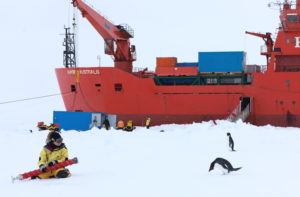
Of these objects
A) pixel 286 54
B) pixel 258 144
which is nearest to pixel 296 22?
pixel 286 54

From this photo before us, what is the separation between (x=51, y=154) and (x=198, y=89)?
826 inches

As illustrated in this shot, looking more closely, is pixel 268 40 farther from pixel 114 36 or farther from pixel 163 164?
pixel 163 164

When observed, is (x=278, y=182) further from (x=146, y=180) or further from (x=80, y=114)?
(x=80, y=114)

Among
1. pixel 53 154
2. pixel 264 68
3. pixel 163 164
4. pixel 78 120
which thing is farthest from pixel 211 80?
pixel 53 154

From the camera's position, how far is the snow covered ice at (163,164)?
8.63 metres

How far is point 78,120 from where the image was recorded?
2909 cm

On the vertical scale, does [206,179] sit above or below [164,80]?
below

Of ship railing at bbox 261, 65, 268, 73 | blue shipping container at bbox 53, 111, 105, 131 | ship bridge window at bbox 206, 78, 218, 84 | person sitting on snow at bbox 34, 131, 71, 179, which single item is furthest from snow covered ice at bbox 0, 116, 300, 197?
ship railing at bbox 261, 65, 268, 73

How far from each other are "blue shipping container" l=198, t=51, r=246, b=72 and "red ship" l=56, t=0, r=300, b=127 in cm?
36

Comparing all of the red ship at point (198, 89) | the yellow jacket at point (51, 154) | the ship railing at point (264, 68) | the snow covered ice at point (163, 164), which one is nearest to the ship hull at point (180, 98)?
the red ship at point (198, 89)

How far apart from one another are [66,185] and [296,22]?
25.3m

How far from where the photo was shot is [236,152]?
1642cm

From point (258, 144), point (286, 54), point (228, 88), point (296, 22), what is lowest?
point (258, 144)

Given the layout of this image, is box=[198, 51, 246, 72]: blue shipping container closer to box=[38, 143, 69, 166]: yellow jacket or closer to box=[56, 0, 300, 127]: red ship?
box=[56, 0, 300, 127]: red ship
